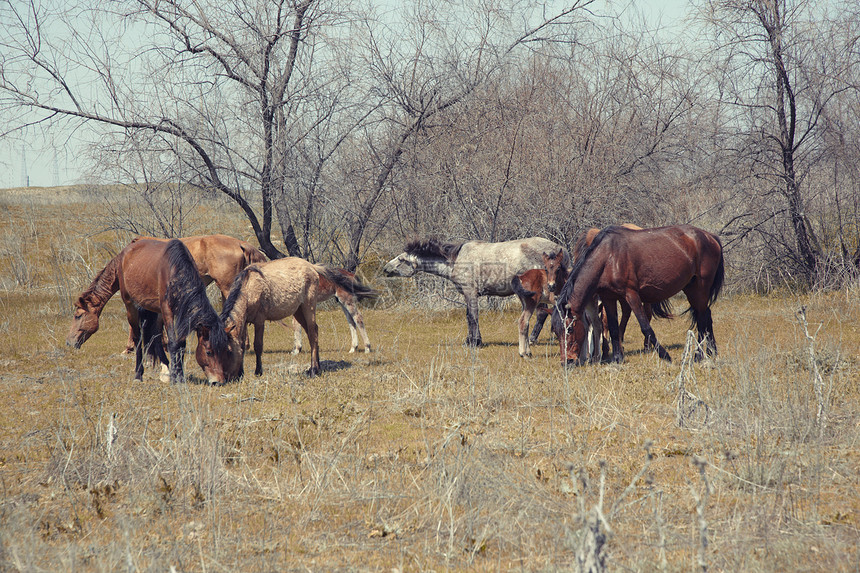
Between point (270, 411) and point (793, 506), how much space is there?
16.6ft

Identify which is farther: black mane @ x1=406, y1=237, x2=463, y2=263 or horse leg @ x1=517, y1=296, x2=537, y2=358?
black mane @ x1=406, y1=237, x2=463, y2=263

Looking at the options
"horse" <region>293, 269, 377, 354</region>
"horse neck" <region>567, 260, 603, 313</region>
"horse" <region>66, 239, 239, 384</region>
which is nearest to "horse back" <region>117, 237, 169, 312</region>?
"horse" <region>66, 239, 239, 384</region>

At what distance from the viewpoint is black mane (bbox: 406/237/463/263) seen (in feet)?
45.1

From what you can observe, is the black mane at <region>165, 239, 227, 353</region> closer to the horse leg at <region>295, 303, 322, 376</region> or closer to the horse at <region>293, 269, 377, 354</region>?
the horse leg at <region>295, 303, 322, 376</region>

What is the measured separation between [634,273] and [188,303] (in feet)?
19.4

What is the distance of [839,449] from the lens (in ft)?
18.4

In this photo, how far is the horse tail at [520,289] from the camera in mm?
12320

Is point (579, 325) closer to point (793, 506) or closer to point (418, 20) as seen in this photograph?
point (793, 506)

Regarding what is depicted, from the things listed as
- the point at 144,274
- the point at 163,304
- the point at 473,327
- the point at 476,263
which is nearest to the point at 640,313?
the point at 473,327

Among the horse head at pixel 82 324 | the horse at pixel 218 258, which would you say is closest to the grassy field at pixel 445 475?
the horse head at pixel 82 324

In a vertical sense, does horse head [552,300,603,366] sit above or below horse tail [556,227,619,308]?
below

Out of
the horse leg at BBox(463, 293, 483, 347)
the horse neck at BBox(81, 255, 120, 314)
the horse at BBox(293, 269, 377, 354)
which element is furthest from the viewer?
the horse leg at BBox(463, 293, 483, 347)

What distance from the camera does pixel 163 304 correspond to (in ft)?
30.1

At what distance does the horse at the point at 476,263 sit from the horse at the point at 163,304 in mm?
5089
